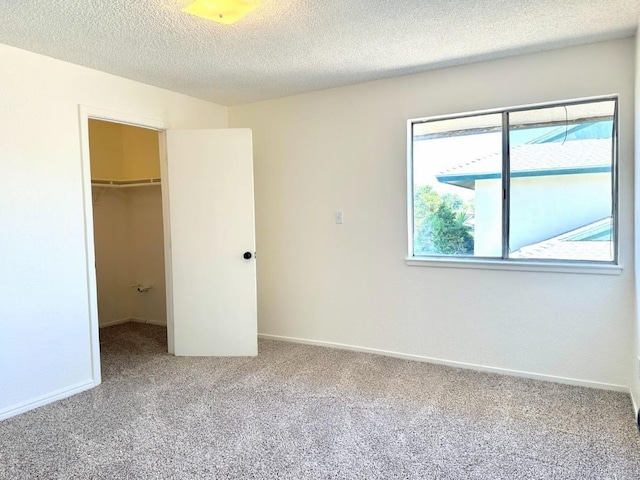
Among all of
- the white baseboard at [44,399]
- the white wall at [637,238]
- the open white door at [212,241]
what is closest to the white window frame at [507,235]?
the white wall at [637,238]

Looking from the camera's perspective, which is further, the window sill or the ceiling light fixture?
the window sill

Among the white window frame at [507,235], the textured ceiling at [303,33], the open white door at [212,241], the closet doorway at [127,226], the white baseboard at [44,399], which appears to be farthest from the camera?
the closet doorway at [127,226]

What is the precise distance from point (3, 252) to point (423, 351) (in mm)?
2978

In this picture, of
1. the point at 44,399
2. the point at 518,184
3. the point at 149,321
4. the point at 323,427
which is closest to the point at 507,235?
the point at 518,184

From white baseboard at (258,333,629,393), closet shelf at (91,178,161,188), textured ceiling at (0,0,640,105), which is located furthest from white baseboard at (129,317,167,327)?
textured ceiling at (0,0,640,105)

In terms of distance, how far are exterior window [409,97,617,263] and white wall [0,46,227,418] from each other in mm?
2480

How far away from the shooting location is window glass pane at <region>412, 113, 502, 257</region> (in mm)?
3209

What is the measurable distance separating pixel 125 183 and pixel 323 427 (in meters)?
3.56

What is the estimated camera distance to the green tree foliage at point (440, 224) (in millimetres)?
3338

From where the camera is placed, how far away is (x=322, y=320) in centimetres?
390

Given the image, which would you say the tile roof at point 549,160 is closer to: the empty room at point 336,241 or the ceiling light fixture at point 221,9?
the empty room at point 336,241

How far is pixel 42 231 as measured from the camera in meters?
2.80

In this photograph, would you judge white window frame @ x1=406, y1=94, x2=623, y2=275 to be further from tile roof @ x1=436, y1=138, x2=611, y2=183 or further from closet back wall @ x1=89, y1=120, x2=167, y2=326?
closet back wall @ x1=89, y1=120, x2=167, y2=326

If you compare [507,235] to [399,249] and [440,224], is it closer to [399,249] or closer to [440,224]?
[440,224]
